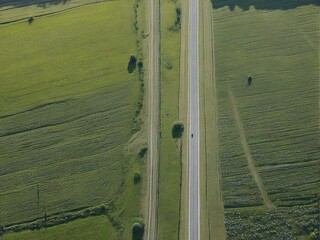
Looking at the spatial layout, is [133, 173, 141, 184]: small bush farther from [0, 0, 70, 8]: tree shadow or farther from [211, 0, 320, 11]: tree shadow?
[0, 0, 70, 8]: tree shadow

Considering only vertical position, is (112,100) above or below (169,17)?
below

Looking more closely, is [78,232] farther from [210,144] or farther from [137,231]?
[210,144]

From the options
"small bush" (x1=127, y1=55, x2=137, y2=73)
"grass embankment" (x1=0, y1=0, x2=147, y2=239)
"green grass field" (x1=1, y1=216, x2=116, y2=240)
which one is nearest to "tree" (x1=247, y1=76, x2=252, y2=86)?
"grass embankment" (x1=0, y1=0, x2=147, y2=239)

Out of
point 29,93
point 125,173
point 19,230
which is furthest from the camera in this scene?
point 29,93

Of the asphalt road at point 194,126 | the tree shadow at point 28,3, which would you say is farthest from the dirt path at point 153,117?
the tree shadow at point 28,3

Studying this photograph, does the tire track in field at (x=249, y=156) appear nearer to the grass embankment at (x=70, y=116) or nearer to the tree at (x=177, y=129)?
the tree at (x=177, y=129)

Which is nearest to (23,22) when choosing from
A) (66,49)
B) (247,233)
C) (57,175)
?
(66,49)

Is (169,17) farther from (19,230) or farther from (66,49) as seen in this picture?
(19,230)
